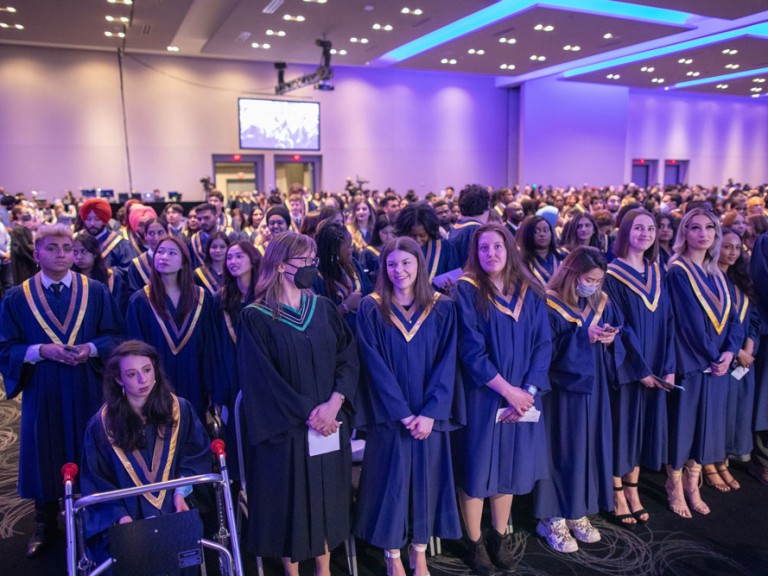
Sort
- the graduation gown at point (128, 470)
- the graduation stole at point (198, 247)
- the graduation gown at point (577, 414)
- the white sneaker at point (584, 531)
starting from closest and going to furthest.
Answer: the graduation gown at point (128, 470)
the graduation gown at point (577, 414)
the white sneaker at point (584, 531)
the graduation stole at point (198, 247)

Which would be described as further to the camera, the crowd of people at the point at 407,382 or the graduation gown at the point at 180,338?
the graduation gown at the point at 180,338

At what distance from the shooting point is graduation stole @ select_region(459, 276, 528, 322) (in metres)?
3.15

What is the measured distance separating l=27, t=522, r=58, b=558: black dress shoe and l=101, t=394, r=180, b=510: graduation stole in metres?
1.30

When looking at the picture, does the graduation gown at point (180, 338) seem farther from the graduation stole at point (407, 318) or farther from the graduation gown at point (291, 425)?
the graduation stole at point (407, 318)

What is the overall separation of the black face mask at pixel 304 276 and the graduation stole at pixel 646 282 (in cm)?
199

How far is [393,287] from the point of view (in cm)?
307

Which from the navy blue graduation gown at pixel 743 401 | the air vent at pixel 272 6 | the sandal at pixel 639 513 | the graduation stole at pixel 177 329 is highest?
Result: the air vent at pixel 272 6

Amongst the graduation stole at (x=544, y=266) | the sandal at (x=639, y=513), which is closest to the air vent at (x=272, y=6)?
the graduation stole at (x=544, y=266)

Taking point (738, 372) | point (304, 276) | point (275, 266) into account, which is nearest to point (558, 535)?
point (738, 372)

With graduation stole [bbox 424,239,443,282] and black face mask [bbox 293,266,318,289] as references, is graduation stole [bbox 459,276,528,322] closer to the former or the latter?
black face mask [bbox 293,266,318,289]

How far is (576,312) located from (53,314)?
302 centimetres

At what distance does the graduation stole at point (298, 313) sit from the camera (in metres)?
2.78

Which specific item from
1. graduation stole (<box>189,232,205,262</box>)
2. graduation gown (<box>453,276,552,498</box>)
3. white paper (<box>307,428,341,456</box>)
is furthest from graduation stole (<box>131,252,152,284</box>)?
graduation gown (<box>453,276,552,498</box>)

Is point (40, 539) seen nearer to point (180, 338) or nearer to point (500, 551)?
point (180, 338)
